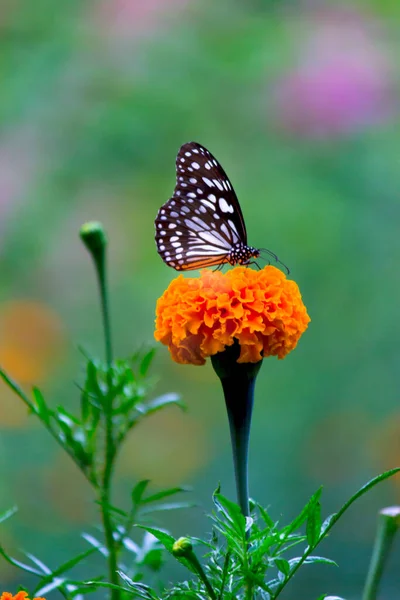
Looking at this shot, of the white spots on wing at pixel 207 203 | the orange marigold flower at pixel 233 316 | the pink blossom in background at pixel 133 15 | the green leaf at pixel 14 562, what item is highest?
the pink blossom in background at pixel 133 15

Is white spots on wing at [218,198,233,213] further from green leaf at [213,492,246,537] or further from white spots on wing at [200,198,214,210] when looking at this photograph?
green leaf at [213,492,246,537]

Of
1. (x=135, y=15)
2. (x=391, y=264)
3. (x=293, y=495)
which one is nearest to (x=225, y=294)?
(x=293, y=495)

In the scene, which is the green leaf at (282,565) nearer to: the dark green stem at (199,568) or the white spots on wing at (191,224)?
the dark green stem at (199,568)

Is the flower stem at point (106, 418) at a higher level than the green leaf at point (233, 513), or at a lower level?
higher

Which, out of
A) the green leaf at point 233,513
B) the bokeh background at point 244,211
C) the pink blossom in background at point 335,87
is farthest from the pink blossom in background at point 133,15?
the green leaf at point 233,513

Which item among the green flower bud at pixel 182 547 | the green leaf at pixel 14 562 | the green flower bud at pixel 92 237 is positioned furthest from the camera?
the green flower bud at pixel 92 237

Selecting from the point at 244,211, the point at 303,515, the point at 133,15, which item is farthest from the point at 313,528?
the point at 133,15

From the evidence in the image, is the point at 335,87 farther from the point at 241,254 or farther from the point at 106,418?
the point at 106,418
